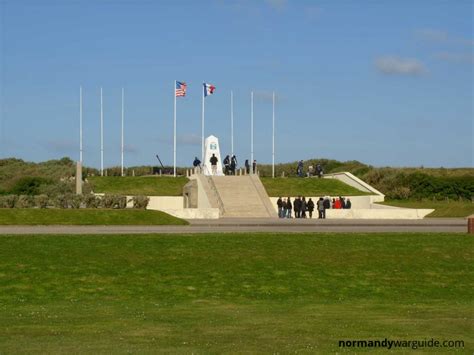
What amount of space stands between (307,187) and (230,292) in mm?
50892

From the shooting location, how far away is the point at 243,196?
219 feet

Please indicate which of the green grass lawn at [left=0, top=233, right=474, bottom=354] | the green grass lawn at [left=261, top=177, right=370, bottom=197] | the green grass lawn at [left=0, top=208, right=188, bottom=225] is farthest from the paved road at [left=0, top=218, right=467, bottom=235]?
the green grass lawn at [left=261, top=177, right=370, bottom=197]

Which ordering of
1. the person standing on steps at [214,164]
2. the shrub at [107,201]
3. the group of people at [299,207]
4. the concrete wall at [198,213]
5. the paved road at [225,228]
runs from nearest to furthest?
the paved road at [225,228] < the shrub at [107,201] < the concrete wall at [198,213] < the group of people at [299,207] < the person standing on steps at [214,164]

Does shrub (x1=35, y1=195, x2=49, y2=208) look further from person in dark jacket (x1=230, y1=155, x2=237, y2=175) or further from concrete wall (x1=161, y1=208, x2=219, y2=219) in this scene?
person in dark jacket (x1=230, y1=155, x2=237, y2=175)

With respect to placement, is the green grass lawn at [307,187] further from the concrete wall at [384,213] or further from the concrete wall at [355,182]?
the concrete wall at [384,213]

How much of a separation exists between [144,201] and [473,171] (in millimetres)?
43791

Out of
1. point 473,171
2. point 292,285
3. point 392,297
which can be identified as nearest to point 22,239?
point 292,285

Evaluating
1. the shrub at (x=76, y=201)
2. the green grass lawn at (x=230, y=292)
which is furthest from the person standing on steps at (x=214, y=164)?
the green grass lawn at (x=230, y=292)

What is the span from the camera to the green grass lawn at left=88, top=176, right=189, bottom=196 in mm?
68562

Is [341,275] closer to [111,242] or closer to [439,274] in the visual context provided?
[439,274]

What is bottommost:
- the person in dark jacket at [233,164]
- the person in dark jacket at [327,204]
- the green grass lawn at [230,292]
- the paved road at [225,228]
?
the green grass lawn at [230,292]

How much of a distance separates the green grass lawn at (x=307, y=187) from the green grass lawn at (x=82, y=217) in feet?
82.5

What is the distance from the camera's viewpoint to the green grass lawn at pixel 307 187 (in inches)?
2830

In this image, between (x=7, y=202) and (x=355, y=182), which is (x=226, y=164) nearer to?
(x=355, y=182)
